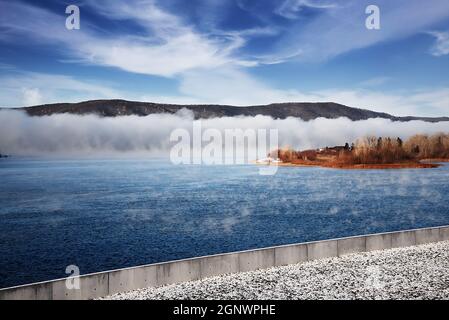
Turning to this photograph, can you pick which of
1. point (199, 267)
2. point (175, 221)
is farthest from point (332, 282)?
point (175, 221)

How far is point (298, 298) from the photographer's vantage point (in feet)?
36.8

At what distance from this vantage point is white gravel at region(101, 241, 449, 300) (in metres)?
11.4

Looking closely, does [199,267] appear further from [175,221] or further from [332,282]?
[175,221]

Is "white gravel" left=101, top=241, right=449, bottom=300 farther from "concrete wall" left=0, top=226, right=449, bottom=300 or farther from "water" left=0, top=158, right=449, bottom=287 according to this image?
"water" left=0, top=158, right=449, bottom=287

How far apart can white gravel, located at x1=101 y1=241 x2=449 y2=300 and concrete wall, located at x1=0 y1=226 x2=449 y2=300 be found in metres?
0.25

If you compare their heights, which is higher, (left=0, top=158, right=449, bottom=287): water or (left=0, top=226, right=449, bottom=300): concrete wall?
(left=0, top=226, right=449, bottom=300): concrete wall

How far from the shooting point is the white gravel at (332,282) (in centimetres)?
1137

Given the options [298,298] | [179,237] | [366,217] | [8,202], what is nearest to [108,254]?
[179,237]

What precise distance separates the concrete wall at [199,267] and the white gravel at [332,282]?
25cm

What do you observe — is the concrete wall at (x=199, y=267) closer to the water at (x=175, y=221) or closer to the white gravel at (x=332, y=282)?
the white gravel at (x=332, y=282)

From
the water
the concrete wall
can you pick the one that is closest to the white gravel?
the concrete wall

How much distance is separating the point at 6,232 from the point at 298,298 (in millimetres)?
44694

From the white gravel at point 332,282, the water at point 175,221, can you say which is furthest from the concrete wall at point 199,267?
the water at point 175,221

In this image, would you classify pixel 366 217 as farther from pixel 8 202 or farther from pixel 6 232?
pixel 8 202
